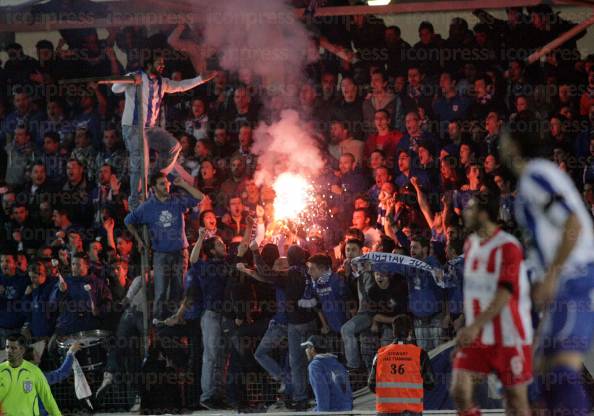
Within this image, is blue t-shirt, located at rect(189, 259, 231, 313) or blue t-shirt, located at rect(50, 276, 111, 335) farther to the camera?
blue t-shirt, located at rect(50, 276, 111, 335)

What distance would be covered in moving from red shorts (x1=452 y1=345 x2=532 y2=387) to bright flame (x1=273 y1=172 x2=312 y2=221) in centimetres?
581

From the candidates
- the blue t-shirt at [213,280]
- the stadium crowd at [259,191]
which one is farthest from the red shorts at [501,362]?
the blue t-shirt at [213,280]

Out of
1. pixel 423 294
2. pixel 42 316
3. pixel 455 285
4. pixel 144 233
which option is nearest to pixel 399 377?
pixel 423 294

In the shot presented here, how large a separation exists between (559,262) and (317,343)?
4.28 m

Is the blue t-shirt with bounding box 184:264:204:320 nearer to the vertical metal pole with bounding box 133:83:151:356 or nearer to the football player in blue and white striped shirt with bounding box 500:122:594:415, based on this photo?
the vertical metal pole with bounding box 133:83:151:356

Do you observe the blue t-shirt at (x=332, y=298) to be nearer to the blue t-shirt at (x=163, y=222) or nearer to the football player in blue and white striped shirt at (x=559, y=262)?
the blue t-shirt at (x=163, y=222)

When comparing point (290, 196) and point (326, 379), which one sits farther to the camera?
point (290, 196)

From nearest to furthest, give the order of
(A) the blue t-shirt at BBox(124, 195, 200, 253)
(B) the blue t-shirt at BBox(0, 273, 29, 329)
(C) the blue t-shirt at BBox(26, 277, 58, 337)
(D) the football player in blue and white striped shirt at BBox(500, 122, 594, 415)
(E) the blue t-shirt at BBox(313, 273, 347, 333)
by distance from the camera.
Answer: (D) the football player in blue and white striped shirt at BBox(500, 122, 594, 415) → (E) the blue t-shirt at BBox(313, 273, 347, 333) → (A) the blue t-shirt at BBox(124, 195, 200, 253) → (C) the blue t-shirt at BBox(26, 277, 58, 337) → (B) the blue t-shirt at BBox(0, 273, 29, 329)

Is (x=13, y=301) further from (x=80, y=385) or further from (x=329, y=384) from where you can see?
(x=329, y=384)

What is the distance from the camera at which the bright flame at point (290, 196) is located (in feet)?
40.2

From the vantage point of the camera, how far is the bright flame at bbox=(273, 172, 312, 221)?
40.2ft

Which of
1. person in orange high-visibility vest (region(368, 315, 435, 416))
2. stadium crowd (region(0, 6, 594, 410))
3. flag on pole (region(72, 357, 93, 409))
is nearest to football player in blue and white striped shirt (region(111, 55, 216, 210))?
stadium crowd (region(0, 6, 594, 410))

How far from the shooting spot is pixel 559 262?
635 cm

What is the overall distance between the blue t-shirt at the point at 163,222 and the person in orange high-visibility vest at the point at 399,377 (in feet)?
9.32
